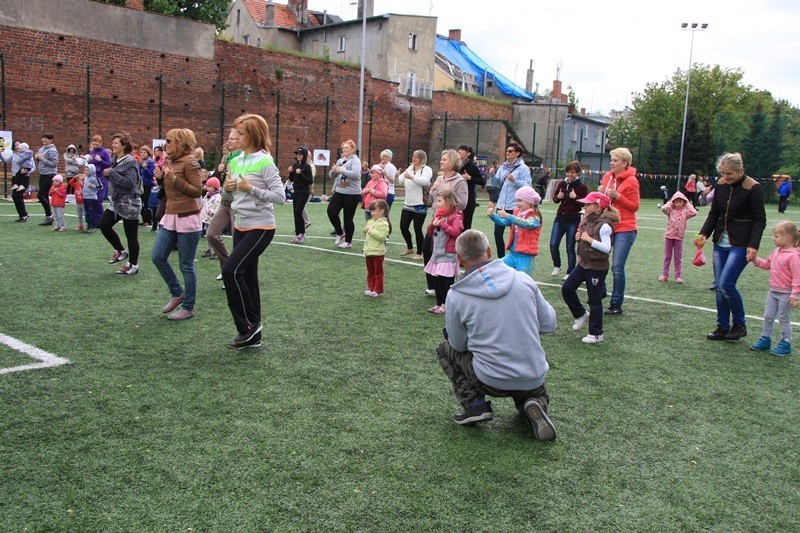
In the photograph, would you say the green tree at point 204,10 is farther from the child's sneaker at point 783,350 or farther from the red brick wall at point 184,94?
the child's sneaker at point 783,350

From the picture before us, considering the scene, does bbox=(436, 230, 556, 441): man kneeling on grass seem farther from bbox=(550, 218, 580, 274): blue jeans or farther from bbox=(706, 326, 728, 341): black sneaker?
bbox=(550, 218, 580, 274): blue jeans

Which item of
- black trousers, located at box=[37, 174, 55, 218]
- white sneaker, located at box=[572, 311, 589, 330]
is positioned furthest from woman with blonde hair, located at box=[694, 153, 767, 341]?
black trousers, located at box=[37, 174, 55, 218]

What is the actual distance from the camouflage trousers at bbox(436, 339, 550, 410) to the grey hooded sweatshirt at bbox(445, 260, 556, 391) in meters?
0.07

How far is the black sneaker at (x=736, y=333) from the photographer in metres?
7.21

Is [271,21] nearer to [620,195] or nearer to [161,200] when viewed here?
[161,200]

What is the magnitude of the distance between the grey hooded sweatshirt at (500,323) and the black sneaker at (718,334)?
141 inches

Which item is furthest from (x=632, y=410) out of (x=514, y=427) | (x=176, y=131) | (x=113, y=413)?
(x=176, y=131)

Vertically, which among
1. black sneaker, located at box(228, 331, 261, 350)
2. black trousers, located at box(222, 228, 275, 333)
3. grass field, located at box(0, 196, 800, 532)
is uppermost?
black trousers, located at box(222, 228, 275, 333)

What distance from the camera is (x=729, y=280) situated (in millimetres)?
7105

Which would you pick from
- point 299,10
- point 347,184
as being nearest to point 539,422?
point 347,184

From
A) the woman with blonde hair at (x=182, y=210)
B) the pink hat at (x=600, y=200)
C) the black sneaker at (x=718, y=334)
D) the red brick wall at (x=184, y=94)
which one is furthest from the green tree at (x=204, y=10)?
the black sneaker at (x=718, y=334)

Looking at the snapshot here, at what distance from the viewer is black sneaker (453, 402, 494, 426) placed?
4.59 m

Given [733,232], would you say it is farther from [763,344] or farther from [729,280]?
[763,344]

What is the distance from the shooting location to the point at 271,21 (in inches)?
2087
